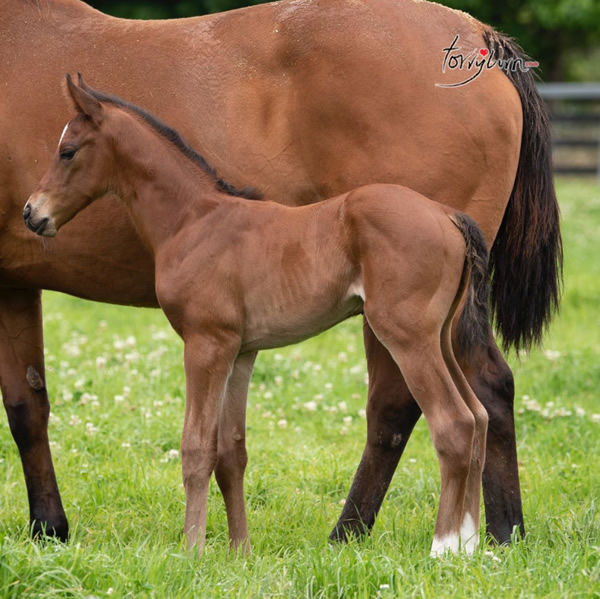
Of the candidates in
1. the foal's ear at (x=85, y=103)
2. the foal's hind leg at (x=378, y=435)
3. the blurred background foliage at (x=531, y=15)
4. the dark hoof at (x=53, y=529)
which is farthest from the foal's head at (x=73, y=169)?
the blurred background foliage at (x=531, y=15)

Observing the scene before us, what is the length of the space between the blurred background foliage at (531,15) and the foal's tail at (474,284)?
20.5m

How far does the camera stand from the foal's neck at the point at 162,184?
12.6 feet

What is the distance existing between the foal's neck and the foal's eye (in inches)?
6.6

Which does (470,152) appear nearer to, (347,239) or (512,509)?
(347,239)

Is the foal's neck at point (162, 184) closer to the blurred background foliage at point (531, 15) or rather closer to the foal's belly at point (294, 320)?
the foal's belly at point (294, 320)

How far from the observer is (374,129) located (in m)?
4.07

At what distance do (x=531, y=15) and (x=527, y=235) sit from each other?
1001 inches

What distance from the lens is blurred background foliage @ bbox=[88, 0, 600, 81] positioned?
25.9m

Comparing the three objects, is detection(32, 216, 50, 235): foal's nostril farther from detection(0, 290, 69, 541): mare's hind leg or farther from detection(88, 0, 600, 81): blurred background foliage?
detection(88, 0, 600, 81): blurred background foliage

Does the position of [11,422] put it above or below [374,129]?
below

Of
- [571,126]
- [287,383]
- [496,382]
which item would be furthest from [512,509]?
[571,126]

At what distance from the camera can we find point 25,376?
462 centimetres

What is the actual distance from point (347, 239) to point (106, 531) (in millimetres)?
1677

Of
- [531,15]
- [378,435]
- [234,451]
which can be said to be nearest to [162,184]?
[234,451]
